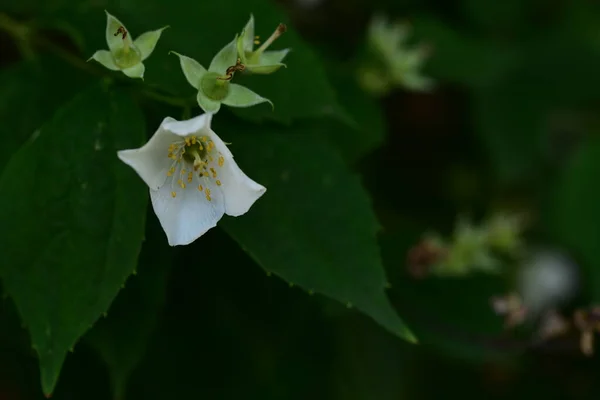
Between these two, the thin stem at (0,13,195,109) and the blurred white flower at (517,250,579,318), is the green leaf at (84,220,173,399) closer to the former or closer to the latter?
the thin stem at (0,13,195,109)

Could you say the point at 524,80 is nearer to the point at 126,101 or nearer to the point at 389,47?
the point at 389,47

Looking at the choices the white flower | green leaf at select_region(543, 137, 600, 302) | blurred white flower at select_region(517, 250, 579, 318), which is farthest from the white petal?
blurred white flower at select_region(517, 250, 579, 318)

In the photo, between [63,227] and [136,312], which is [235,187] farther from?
[136,312]

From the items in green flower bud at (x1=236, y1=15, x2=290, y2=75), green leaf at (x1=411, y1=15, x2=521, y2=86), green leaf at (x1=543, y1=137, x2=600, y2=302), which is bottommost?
green leaf at (x1=543, y1=137, x2=600, y2=302)

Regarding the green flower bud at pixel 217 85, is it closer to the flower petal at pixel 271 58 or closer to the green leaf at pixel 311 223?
the flower petal at pixel 271 58

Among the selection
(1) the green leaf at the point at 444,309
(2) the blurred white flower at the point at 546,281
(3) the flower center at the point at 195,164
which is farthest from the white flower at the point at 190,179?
(2) the blurred white flower at the point at 546,281

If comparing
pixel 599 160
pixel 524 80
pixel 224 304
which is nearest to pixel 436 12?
pixel 524 80
